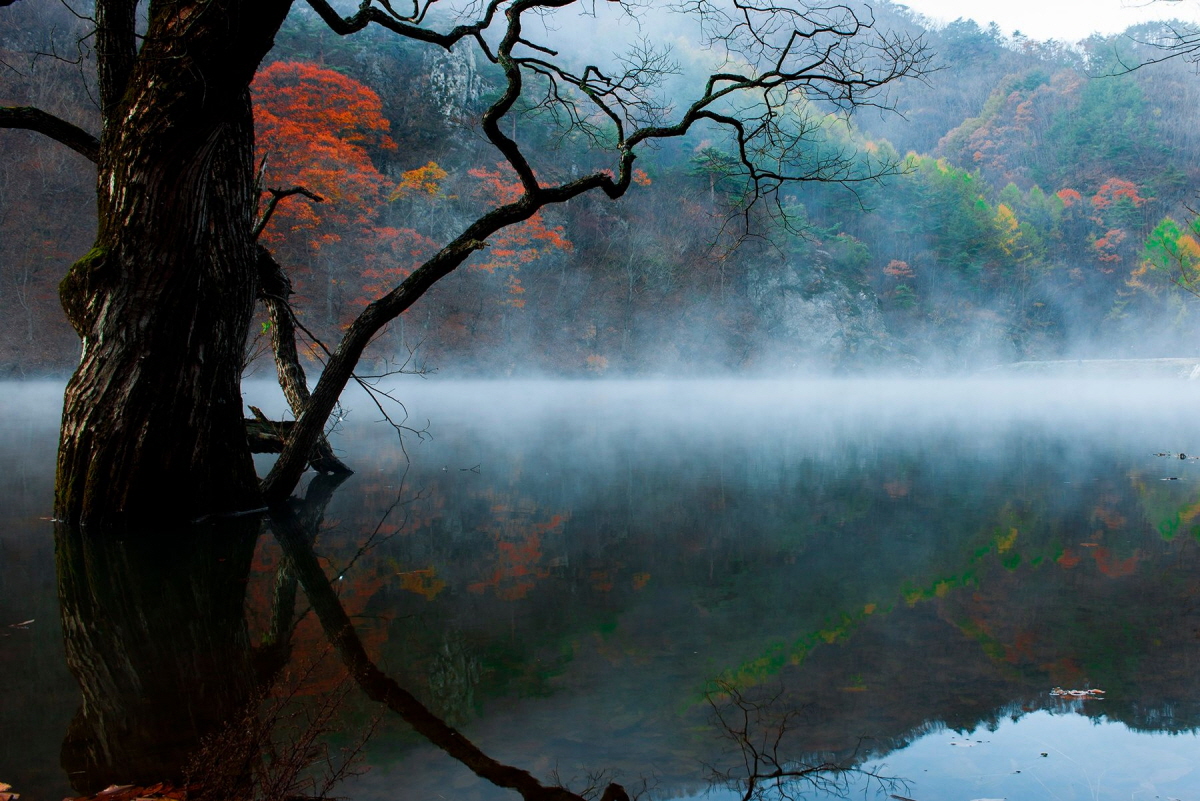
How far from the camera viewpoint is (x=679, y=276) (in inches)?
1706

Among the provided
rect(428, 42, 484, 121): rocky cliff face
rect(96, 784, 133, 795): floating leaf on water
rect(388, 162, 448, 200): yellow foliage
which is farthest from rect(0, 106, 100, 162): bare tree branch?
rect(428, 42, 484, 121): rocky cliff face

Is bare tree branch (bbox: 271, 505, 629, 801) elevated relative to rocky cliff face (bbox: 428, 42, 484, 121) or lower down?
lower down

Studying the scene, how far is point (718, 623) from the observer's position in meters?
4.26

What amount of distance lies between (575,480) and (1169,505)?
572 cm

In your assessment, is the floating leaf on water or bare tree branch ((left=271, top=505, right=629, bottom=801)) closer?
the floating leaf on water

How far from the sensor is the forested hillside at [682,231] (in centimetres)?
2825

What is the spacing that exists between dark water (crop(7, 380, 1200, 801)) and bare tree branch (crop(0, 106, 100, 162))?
10.2ft

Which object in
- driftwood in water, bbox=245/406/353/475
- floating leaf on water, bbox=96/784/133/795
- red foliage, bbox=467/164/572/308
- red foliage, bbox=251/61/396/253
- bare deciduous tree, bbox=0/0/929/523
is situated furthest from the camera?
Answer: red foliage, bbox=467/164/572/308

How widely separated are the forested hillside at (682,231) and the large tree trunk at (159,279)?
39.6 ft

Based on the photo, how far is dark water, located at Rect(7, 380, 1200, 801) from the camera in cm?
283

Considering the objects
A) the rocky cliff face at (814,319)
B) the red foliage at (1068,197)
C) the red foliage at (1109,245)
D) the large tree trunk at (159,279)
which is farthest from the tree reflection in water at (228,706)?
the red foliage at (1068,197)

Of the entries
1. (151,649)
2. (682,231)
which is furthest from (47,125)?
(682,231)

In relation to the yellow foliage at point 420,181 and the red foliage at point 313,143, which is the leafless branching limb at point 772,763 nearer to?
the red foliage at point 313,143

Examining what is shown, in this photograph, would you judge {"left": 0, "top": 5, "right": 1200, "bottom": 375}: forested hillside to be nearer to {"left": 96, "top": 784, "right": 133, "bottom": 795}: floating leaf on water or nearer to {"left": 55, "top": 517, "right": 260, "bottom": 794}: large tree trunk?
{"left": 55, "top": 517, "right": 260, "bottom": 794}: large tree trunk
